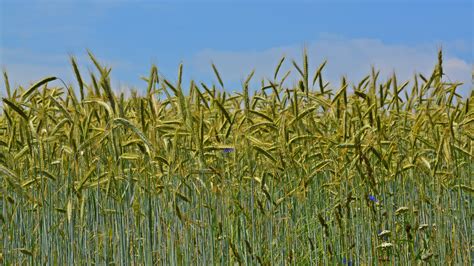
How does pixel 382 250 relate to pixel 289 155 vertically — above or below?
below

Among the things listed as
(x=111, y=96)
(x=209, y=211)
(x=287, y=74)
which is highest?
(x=287, y=74)

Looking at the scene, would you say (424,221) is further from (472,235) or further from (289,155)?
(289,155)

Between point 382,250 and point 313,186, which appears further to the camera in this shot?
point 313,186

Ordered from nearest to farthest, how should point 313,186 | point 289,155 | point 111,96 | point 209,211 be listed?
1. point 111,96
2. point 209,211
3. point 289,155
4. point 313,186

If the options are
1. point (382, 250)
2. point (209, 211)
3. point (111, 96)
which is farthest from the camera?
point (382, 250)

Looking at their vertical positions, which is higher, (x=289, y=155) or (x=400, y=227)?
(x=289, y=155)

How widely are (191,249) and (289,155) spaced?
17.1 inches

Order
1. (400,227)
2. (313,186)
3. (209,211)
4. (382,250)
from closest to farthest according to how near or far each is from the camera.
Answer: (209,211) → (382,250) → (400,227) → (313,186)

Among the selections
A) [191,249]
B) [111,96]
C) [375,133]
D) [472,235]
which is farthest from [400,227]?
[111,96]

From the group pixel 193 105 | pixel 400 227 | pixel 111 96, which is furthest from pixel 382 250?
pixel 111 96

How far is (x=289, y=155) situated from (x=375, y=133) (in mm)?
337

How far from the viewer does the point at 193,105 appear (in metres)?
2.21

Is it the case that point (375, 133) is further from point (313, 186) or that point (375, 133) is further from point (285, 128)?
point (313, 186)

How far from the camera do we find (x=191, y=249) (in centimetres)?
209
